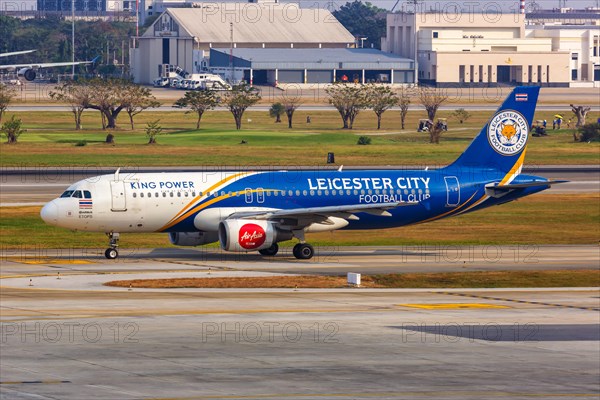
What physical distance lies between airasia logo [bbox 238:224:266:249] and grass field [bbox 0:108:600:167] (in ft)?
169

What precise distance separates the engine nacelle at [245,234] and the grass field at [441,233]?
8584 millimetres

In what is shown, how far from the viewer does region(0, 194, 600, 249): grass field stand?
6531 cm

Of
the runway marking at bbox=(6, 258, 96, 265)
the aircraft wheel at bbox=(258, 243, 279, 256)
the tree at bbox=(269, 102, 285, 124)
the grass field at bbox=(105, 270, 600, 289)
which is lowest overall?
the grass field at bbox=(105, 270, 600, 289)

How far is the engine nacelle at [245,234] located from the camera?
55844mm

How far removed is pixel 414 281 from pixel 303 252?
8.43 m

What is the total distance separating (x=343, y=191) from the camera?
59.2 meters

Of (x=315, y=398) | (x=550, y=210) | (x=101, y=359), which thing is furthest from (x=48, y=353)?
(x=550, y=210)

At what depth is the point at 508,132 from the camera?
Result: 6303 cm

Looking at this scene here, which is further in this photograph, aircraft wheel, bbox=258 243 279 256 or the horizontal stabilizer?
the horizontal stabilizer

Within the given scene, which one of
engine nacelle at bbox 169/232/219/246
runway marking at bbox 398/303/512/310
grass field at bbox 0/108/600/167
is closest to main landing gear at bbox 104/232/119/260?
engine nacelle at bbox 169/232/219/246

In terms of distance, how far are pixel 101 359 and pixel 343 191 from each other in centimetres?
2619

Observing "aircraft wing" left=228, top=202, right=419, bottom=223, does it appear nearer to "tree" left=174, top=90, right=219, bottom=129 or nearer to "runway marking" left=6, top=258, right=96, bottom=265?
"runway marking" left=6, top=258, right=96, bottom=265

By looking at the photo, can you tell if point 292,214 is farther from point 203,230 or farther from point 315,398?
point 315,398

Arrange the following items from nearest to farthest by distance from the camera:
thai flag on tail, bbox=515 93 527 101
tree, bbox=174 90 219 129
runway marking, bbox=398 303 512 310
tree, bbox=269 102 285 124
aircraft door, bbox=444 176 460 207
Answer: runway marking, bbox=398 303 512 310 < aircraft door, bbox=444 176 460 207 < thai flag on tail, bbox=515 93 527 101 < tree, bbox=174 90 219 129 < tree, bbox=269 102 285 124
